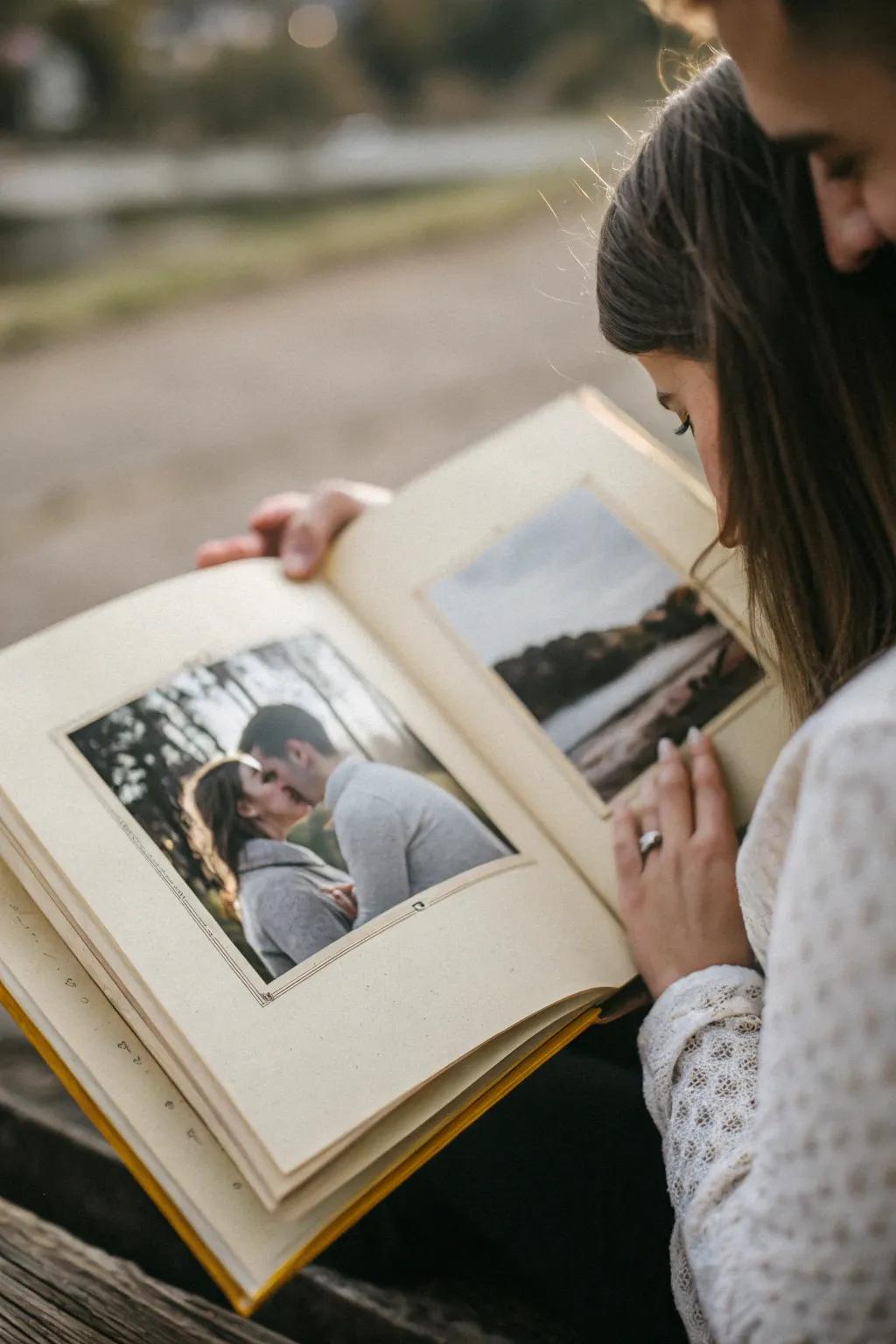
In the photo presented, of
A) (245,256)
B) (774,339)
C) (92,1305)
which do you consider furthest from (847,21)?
(245,256)

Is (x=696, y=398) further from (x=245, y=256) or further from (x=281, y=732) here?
(x=245, y=256)

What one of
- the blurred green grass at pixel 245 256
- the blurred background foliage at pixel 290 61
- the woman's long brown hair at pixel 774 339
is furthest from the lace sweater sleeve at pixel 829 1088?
the blurred background foliage at pixel 290 61

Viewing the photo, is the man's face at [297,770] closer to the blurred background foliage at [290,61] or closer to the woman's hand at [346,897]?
the woman's hand at [346,897]

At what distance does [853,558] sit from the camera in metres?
0.63

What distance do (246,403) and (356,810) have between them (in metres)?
2.11

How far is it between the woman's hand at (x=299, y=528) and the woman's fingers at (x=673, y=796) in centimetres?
31

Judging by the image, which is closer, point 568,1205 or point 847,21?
point 847,21

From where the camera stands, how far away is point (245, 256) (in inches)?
140

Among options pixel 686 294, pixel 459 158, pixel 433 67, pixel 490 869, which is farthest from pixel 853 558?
pixel 433 67

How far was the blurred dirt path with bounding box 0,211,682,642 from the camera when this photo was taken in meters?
2.19

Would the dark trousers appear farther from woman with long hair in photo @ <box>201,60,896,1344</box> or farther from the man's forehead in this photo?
the man's forehead

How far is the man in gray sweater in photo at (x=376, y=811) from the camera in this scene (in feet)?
2.32

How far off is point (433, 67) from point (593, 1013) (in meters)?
6.55

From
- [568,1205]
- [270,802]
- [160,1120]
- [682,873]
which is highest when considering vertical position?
[270,802]
